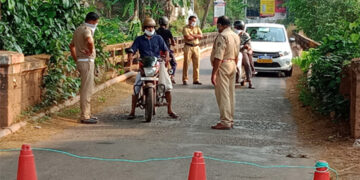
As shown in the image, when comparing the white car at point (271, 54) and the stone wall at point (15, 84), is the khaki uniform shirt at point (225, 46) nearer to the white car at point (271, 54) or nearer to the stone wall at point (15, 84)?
the stone wall at point (15, 84)

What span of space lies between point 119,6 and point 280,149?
975 inches

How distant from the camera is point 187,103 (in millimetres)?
14062

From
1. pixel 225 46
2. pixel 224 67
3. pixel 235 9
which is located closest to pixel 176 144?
pixel 224 67

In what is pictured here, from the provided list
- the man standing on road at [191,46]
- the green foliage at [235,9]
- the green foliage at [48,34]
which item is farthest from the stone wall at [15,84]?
the green foliage at [235,9]

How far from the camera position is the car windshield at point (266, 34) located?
880 inches

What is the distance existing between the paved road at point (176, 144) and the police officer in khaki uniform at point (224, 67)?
30 cm

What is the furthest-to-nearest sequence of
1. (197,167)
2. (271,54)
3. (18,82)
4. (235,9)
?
(235,9), (271,54), (18,82), (197,167)

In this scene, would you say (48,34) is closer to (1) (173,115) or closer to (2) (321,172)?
(1) (173,115)

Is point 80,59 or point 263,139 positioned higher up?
point 80,59

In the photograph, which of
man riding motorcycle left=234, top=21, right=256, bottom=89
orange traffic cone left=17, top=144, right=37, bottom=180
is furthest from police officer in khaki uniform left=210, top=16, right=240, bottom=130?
man riding motorcycle left=234, top=21, right=256, bottom=89

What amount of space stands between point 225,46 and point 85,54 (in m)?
2.33

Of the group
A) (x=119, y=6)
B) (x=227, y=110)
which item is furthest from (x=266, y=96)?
(x=119, y=6)

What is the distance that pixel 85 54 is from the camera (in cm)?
1113

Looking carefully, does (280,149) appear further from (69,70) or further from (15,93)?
(69,70)
